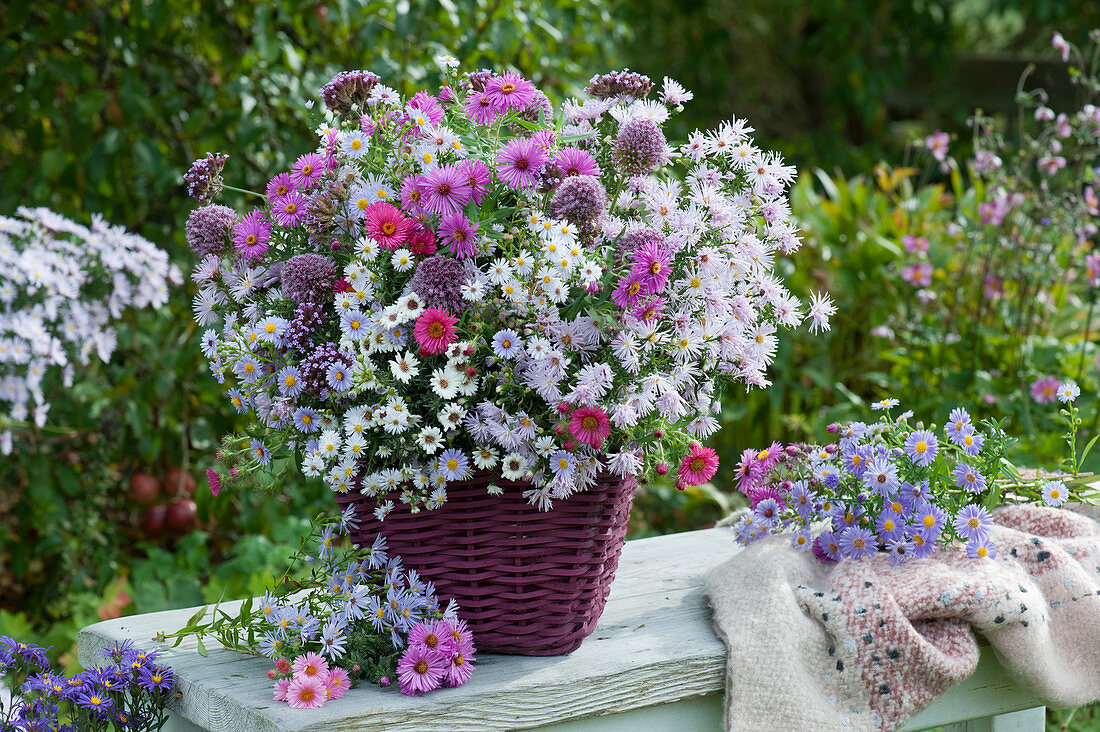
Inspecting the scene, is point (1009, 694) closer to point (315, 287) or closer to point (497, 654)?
point (497, 654)

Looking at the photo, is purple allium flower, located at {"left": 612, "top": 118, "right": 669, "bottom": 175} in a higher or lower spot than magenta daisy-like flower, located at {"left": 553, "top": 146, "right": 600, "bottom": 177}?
higher

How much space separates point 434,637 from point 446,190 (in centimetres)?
50

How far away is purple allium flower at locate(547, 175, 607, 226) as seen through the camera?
3.51 feet

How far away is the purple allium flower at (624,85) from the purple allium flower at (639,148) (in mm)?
79

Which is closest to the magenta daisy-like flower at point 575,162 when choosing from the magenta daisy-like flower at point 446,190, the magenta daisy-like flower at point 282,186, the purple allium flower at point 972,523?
the magenta daisy-like flower at point 446,190

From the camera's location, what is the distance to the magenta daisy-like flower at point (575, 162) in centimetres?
111

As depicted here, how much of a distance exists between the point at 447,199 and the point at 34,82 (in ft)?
6.79

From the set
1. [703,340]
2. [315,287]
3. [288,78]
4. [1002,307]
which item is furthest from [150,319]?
[1002,307]

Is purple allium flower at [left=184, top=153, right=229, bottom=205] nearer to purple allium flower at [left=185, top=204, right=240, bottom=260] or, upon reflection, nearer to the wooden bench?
purple allium flower at [left=185, top=204, right=240, bottom=260]

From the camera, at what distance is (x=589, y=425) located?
42.3 inches

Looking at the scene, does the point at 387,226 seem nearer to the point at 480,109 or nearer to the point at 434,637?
the point at 480,109

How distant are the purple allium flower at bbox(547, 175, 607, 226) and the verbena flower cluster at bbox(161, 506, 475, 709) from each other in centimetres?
45

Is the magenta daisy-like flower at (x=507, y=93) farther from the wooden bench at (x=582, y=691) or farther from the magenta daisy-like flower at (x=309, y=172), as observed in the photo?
the wooden bench at (x=582, y=691)

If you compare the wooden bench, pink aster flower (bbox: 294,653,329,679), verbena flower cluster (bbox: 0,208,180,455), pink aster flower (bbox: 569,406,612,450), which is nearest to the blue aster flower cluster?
the wooden bench
